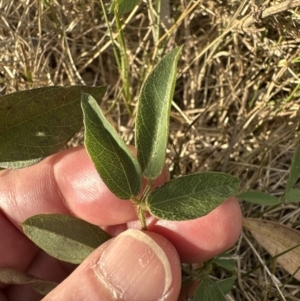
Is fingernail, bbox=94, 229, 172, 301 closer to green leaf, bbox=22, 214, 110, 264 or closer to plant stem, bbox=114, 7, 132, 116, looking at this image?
green leaf, bbox=22, 214, 110, 264

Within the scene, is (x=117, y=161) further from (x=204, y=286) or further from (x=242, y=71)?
(x=242, y=71)

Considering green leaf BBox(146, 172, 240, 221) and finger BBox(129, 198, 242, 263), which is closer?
green leaf BBox(146, 172, 240, 221)

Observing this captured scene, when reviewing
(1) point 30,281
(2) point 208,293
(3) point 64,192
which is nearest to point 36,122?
(3) point 64,192

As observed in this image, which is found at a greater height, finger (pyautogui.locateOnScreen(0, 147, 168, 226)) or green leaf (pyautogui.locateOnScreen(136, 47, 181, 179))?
green leaf (pyautogui.locateOnScreen(136, 47, 181, 179))

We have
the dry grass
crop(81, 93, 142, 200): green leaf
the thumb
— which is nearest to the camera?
crop(81, 93, 142, 200): green leaf

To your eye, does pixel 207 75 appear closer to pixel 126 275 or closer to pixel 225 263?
pixel 225 263

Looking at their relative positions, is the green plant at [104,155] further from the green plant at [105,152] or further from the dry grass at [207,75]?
the dry grass at [207,75]

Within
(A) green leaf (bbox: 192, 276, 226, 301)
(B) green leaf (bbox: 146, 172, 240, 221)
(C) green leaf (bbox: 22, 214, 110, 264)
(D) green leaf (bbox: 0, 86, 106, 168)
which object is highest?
(D) green leaf (bbox: 0, 86, 106, 168)

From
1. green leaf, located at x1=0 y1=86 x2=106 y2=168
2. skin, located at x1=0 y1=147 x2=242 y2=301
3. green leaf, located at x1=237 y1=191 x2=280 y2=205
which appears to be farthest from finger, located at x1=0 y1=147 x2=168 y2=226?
green leaf, located at x1=237 y1=191 x2=280 y2=205
